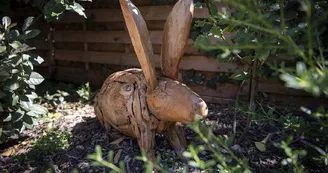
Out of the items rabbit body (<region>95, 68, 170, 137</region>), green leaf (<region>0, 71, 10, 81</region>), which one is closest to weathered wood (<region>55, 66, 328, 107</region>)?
rabbit body (<region>95, 68, 170, 137</region>)

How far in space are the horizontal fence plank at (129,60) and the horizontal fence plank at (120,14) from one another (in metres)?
0.50

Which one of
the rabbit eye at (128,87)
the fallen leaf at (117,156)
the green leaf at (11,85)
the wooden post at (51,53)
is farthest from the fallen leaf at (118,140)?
the wooden post at (51,53)

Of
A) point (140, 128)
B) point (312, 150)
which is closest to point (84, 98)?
point (140, 128)

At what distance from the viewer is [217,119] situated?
9.91 feet

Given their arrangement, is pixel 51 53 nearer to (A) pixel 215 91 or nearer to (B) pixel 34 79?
(B) pixel 34 79

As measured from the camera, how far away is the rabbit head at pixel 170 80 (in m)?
1.90

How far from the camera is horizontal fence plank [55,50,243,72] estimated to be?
145 inches

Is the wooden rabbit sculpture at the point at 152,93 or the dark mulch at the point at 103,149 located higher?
the wooden rabbit sculpture at the point at 152,93

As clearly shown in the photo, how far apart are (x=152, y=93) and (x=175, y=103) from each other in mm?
180

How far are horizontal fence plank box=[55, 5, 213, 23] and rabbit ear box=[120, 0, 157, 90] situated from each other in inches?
66.0

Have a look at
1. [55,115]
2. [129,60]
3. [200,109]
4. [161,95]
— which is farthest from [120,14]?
[200,109]

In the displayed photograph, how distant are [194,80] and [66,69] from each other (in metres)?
2.32

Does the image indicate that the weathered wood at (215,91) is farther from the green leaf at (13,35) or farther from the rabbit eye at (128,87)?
the green leaf at (13,35)

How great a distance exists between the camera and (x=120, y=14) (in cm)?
423
